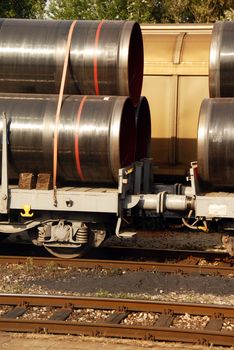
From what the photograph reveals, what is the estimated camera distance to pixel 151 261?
10492mm

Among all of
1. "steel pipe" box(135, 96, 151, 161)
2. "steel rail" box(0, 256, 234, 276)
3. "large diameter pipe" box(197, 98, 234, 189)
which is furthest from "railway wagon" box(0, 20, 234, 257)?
"steel pipe" box(135, 96, 151, 161)

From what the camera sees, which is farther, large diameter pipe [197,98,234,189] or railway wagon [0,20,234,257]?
railway wagon [0,20,234,257]

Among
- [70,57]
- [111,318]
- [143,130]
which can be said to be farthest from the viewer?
[143,130]

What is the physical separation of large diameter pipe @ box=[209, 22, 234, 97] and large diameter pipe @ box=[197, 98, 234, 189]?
1.00 feet

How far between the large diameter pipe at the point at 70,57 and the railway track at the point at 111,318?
3.56 m

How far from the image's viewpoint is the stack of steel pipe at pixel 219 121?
29.4 ft

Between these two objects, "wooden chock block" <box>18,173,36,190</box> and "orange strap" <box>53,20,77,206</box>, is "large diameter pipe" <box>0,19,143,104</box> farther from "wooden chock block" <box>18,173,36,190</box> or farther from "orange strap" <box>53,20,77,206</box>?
"wooden chock block" <box>18,173,36,190</box>

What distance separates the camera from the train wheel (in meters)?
10.0

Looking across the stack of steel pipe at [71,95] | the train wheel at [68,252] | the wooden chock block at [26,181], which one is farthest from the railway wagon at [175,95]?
the wooden chock block at [26,181]

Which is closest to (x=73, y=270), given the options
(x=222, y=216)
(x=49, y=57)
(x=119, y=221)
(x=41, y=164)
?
(x=119, y=221)

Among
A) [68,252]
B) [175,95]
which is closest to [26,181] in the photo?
[68,252]

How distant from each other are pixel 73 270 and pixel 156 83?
4.63 m

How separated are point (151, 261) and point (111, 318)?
134 inches

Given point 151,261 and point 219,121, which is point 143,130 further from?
point 219,121
